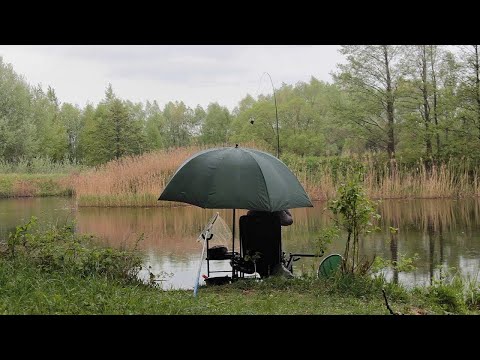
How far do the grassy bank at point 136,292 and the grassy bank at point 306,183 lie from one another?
827cm

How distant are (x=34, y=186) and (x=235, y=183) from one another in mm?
15294

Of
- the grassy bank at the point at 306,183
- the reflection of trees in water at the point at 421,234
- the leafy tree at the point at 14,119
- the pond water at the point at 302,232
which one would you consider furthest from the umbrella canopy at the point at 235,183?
the leafy tree at the point at 14,119

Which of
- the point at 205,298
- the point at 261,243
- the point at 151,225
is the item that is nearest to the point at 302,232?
the point at 151,225

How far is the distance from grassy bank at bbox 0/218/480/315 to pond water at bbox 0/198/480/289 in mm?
791

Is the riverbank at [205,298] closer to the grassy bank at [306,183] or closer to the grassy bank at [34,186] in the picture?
the grassy bank at [306,183]

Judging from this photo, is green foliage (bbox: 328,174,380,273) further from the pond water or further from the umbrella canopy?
the pond water

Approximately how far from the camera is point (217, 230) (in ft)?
22.2

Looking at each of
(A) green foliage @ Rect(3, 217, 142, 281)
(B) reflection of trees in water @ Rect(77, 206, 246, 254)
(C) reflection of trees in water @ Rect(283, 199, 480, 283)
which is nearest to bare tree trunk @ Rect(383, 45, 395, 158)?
(C) reflection of trees in water @ Rect(283, 199, 480, 283)

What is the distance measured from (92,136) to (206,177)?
64.5 ft

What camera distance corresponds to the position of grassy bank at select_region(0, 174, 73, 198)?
18.5 meters

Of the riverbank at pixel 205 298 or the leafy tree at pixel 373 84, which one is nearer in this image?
the riverbank at pixel 205 298

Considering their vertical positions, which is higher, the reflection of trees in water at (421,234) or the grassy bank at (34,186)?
the grassy bank at (34,186)

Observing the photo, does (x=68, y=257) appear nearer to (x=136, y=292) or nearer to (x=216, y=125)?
(x=136, y=292)

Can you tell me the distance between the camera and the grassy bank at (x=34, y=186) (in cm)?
1853
